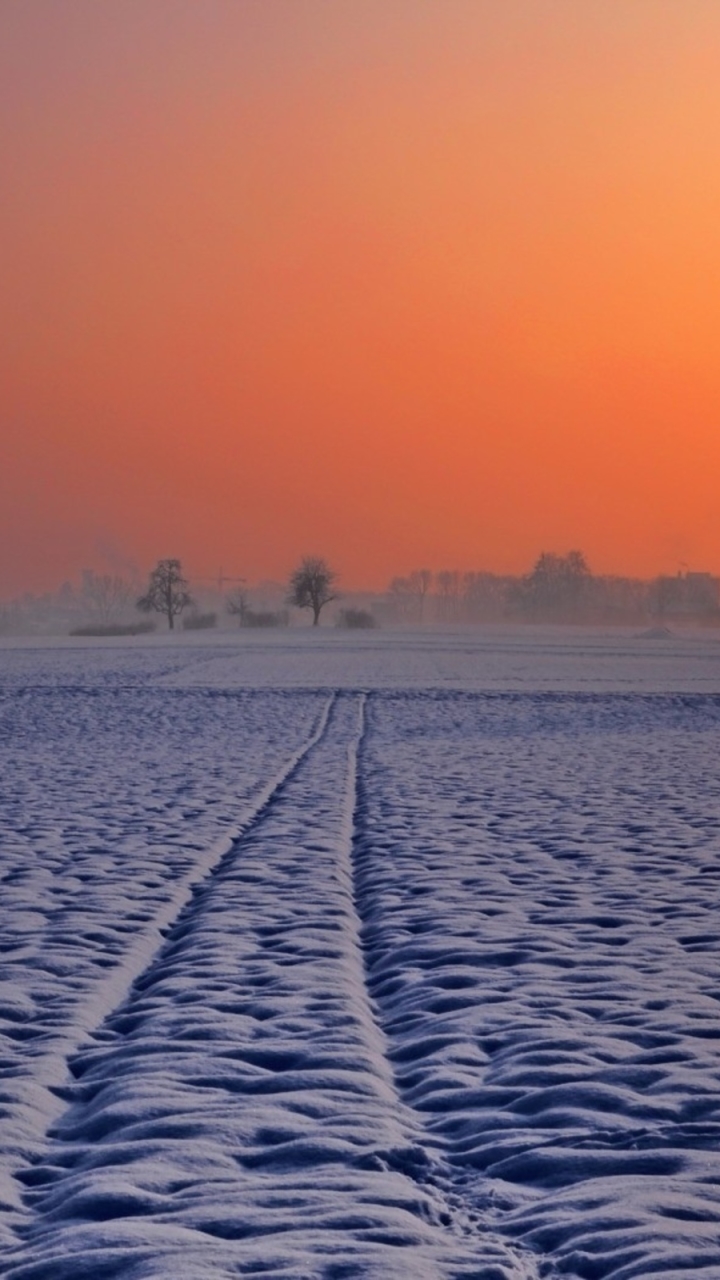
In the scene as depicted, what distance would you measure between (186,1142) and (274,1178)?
0.38 m

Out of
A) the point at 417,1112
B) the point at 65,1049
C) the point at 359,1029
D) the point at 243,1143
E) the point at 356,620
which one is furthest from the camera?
the point at 356,620

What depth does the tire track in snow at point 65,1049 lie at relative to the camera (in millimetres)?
4344

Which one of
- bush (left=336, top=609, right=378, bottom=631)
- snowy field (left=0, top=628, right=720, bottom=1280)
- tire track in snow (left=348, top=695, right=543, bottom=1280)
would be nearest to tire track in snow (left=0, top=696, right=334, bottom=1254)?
snowy field (left=0, top=628, right=720, bottom=1280)

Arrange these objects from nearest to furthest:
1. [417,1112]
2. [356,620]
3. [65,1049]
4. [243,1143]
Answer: [243,1143], [417,1112], [65,1049], [356,620]

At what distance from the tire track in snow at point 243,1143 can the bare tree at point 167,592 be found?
455 ft

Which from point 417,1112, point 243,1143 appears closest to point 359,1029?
point 417,1112

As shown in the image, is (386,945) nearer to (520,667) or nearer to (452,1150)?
(452,1150)

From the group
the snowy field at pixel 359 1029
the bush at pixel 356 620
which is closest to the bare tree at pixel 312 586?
the bush at pixel 356 620

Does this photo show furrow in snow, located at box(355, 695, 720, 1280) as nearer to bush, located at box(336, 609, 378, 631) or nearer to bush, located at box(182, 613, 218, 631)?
bush, located at box(336, 609, 378, 631)

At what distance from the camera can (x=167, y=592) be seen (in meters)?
146

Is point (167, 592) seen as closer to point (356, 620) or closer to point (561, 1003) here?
point (356, 620)

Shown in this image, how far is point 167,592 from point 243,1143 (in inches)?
5646

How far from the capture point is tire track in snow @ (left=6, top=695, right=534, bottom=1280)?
3520mm

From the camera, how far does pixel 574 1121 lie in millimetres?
4586
